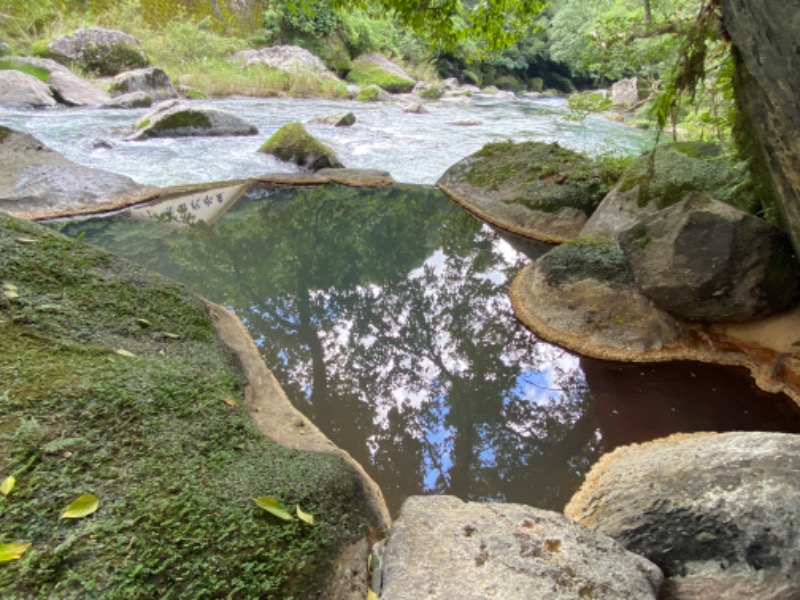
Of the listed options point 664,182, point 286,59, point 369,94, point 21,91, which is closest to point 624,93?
point 369,94

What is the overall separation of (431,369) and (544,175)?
4.66 meters

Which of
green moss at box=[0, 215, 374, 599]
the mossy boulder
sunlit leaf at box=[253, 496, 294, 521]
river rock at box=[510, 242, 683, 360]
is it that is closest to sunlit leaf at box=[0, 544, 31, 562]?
green moss at box=[0, 215, 374, 599]

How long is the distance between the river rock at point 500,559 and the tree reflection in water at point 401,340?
0.77 metres

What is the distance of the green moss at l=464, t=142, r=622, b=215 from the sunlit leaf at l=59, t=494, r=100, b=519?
6.52m

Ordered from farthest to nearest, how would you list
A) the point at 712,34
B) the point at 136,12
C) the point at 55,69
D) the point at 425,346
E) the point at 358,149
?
the point at 136,12
the point at 55,69
the point at 358,149
the point at 425,346
the point at 712,34

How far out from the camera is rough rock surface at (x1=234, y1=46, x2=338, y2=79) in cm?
1820

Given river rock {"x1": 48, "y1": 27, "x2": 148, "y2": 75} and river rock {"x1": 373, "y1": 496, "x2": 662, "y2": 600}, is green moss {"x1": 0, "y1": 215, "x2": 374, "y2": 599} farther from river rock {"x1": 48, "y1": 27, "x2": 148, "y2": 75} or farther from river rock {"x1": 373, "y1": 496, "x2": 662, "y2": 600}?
river rock {"x1": 48, "y1": 27, "x2": 148, "y2": 75}

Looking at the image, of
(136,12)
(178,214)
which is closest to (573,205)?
(178,214)

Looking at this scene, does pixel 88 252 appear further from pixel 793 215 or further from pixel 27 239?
pixel 793 215

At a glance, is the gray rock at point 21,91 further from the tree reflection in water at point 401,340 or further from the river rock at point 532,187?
the river rock at point 532,187

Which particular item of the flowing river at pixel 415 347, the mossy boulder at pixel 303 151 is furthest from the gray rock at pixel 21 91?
the mossy boulder at pixel 303 151

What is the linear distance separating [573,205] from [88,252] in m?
5.90

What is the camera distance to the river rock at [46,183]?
643cm

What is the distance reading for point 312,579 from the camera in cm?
178
